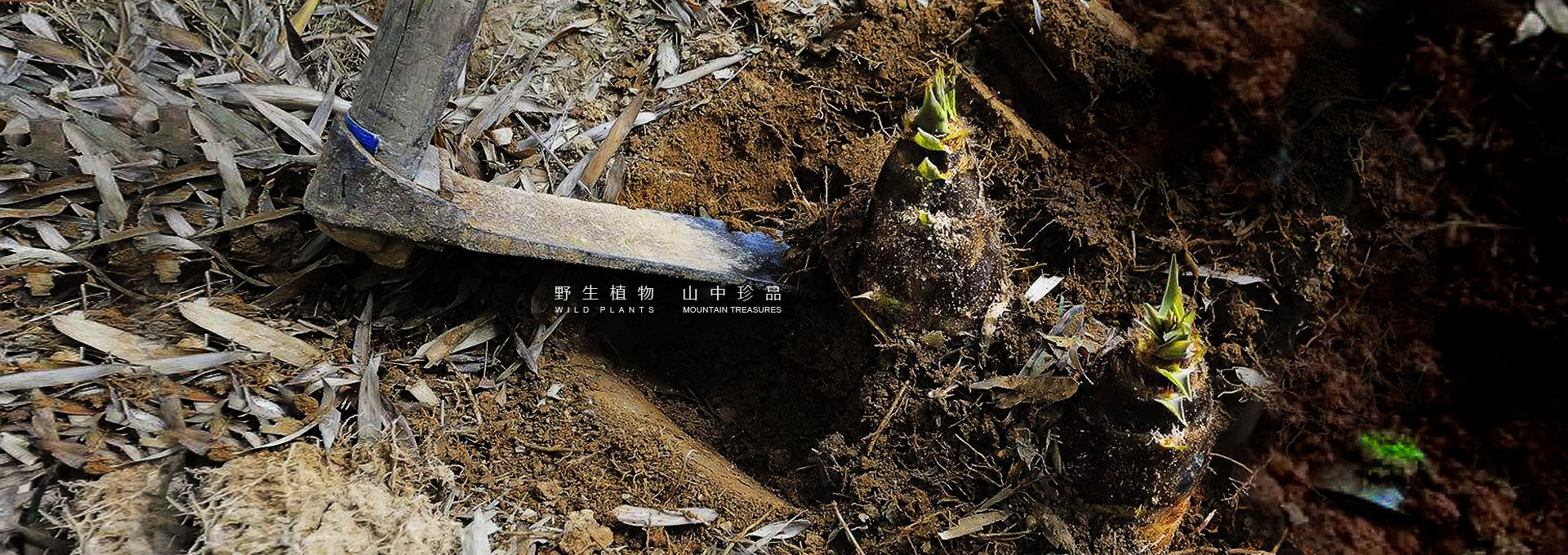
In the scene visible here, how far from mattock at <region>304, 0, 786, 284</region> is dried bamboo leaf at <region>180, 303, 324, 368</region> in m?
0.17

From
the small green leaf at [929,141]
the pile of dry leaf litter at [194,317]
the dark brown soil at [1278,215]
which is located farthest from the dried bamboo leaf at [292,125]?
the small green leaf at [929,141]

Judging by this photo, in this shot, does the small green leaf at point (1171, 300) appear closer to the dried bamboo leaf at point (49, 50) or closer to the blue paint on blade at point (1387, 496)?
the blue paint on blade at point (1387, 496)

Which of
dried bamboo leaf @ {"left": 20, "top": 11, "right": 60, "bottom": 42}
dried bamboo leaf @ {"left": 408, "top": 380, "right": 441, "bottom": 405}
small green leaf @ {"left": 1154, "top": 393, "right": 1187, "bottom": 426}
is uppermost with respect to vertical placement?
dried bamboo leaf @ {"left": 20, "top": 11, "right": 60, "bottom": 42}

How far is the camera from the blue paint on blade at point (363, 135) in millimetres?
1198

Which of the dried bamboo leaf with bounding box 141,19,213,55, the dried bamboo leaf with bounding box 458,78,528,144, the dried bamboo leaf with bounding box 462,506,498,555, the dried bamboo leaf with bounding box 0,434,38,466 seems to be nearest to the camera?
the dried bamboo leaf with bounding box 0,434,38,466

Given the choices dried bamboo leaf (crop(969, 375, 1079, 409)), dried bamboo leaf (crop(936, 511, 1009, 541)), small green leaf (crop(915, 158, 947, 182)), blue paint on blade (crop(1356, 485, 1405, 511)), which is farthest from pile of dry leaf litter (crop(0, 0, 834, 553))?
blue paint on blade (crop(1356, 485, 1405, 511))

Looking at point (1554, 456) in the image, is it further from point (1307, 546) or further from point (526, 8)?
point (526, 8)

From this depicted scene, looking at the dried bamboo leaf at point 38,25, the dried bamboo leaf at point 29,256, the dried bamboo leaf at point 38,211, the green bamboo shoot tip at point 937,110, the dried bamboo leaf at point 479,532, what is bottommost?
the dried bamboo leaf at point 479,532

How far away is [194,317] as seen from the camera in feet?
4.21

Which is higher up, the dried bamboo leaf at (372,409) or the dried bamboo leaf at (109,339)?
the dried bamboo leaf at (109,339)

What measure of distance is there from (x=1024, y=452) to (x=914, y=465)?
0.16 metres

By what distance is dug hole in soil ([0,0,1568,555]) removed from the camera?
3.60 feet

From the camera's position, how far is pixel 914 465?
4.46 feet

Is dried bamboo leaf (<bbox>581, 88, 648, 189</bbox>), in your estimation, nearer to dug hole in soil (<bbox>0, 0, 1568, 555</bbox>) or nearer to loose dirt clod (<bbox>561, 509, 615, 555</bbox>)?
dug hole in soil (<bbox>0, 0, 1568, 555</bbox>)
